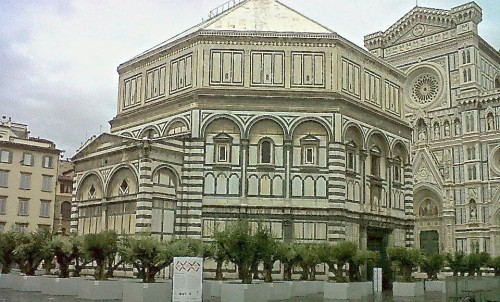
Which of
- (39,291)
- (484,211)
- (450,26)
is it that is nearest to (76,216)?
(39,291)

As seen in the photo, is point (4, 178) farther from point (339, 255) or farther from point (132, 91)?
point (339, 255)

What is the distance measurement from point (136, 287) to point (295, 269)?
13.7 meters

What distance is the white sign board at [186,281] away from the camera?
17.3 m

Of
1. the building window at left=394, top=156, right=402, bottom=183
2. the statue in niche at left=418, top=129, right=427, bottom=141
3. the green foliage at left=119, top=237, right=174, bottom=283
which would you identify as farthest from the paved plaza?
the statue in niche at left=418, top=129, right=427, bottom=141

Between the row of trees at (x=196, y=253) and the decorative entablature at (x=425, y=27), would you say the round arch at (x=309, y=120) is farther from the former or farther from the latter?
the decorative entablature at (x=425, y=27)

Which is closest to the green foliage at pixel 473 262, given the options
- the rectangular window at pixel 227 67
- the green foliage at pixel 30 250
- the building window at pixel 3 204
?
the rectangular window at pixel 227 67

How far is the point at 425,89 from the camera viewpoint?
65000 millimetres

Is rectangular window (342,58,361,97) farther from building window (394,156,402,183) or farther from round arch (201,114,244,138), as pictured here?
round arch (201,114,244,138)

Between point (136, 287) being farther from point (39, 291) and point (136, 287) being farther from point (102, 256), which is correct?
point (39, 291)

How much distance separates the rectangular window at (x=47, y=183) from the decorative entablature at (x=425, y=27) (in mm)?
38225

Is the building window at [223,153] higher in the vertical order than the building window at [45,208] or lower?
higher

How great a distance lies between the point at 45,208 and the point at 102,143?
24.4 meters

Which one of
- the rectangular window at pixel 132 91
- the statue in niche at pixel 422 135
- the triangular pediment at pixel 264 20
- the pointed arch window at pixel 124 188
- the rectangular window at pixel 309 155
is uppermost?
the triangular pediment at pixel 264 20

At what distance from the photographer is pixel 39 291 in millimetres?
25234
